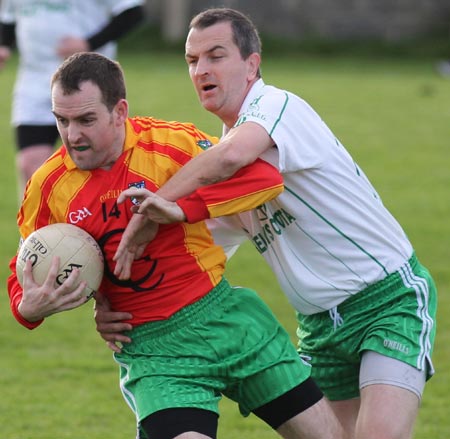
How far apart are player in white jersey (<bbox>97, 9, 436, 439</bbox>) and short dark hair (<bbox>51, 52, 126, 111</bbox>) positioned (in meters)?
0.40

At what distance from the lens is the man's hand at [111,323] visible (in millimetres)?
4941

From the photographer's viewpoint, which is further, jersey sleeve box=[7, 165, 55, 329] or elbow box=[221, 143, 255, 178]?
jersey sleeve box=[7, 165, 55, 329]

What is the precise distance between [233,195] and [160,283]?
52 cm

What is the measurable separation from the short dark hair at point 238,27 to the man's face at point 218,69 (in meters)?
0.02

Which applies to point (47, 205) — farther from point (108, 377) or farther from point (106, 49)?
point (106, 49)

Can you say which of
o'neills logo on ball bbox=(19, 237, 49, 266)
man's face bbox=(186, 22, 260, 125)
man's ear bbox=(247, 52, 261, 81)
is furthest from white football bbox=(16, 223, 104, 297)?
man's ear bbox=(247, 52, 261, 81)

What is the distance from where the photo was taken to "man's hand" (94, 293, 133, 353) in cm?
494

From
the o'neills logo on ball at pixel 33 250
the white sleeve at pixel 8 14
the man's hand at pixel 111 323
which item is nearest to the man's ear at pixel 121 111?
the o'neills logo on ball at pixel 33 250

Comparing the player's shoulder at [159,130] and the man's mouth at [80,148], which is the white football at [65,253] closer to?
the man's mouth at [80,148]

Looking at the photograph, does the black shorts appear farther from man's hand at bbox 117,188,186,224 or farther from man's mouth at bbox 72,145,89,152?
man's hand at bbox 117,188,186,224

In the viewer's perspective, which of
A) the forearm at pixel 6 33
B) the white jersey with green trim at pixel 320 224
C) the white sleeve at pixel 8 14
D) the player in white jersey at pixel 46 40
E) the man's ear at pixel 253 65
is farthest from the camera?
the forearm at pixel 6 33

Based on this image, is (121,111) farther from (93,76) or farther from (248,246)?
(248,246)

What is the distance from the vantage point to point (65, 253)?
4.73 m

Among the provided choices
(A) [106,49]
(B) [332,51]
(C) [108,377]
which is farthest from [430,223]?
(B) [332,51]
